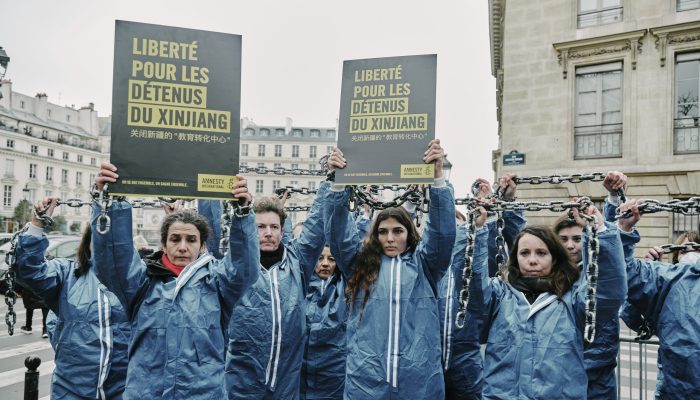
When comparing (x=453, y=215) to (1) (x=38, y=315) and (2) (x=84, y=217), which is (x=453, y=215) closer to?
(1) (x=38, y=315)

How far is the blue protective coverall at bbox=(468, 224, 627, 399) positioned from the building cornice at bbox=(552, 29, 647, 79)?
13.8 meters

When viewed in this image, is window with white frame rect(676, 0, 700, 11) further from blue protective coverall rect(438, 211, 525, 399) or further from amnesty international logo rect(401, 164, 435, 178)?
amnesty international logo rect(401, 164, 435, 178)

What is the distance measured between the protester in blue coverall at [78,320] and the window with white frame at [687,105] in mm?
14842

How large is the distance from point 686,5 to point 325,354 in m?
14.9

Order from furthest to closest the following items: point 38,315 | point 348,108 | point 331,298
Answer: point 38,315, point 331,298, point 348,108

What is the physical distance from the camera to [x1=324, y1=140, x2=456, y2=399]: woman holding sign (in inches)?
132

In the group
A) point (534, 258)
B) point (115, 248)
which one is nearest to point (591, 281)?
point (534, 258)

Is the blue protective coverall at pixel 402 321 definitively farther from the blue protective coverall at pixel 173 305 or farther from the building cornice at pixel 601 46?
the building cornice at pixel 601 46

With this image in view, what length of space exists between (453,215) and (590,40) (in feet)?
45.7

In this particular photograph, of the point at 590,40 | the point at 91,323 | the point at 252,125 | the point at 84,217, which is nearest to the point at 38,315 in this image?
the point at 91,323

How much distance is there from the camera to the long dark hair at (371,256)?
362cm

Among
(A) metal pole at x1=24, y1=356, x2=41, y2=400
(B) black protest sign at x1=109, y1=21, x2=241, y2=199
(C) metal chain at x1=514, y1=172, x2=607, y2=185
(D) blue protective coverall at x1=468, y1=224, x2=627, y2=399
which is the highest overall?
(B) black protest sign at x1=109, y1=21, x2=241, y2=199

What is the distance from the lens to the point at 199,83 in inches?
128

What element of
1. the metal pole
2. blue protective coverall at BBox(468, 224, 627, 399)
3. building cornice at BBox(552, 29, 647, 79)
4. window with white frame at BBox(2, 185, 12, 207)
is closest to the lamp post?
the metal pole
